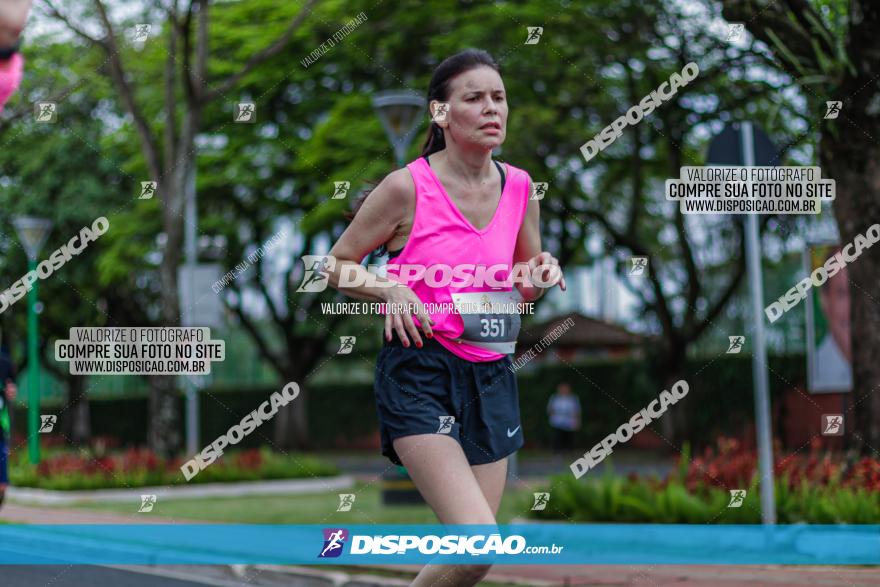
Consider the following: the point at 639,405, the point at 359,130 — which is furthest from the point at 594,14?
the point at 639,405

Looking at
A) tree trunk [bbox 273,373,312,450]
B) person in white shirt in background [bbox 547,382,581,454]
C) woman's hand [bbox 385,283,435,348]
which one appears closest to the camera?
woman's hand [bbox 385,283,435,348]

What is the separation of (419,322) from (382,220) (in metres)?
0.40

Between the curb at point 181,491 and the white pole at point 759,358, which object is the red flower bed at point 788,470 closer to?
the white pole at point 759,358

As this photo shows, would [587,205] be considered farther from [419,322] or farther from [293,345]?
[419,322]

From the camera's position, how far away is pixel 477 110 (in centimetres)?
407

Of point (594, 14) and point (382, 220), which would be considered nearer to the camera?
point (382, 220)

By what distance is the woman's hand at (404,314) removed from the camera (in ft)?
12.5

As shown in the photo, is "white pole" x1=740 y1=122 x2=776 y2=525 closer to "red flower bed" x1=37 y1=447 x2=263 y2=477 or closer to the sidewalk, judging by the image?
the sidewalk

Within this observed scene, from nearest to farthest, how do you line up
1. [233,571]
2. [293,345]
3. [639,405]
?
[233,571]
[639,405]
[293,345]

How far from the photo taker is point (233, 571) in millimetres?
8539

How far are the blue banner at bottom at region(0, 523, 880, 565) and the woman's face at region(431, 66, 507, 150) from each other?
10.7ft

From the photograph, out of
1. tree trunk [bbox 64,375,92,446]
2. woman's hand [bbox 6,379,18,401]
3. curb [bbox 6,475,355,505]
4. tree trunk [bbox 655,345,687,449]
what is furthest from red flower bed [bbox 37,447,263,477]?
tree trunk [bbox 64,375,92,446]

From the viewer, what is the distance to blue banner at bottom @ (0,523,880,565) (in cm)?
818

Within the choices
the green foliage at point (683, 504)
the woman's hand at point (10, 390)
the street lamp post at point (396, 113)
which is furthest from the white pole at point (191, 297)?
the green foliage at point (683, 504)
